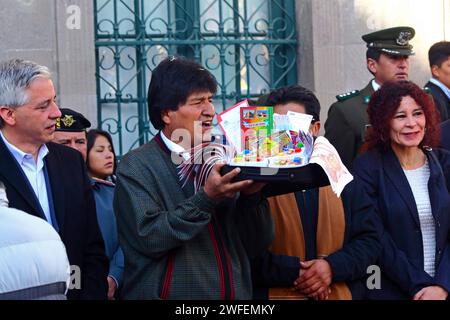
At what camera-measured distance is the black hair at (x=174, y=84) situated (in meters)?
5.46

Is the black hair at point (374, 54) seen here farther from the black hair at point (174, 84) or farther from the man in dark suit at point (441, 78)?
the black hair at point (174, 84)

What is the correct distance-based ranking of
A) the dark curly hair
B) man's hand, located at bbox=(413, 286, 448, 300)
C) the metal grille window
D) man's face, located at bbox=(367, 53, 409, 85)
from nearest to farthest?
1. man's hand, located at bbox=(413, 286, 448, 300)
2. the dark curly hair
3. man's face, located at bbox=(367, 53, 409, 85)
4. the metal grille window

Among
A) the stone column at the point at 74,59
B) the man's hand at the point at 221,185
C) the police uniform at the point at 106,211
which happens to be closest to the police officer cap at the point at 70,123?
the police uniform at the point at 106,211

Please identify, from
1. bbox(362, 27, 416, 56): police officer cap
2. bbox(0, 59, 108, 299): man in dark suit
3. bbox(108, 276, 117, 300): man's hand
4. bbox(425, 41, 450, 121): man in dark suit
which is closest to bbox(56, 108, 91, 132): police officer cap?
bbox(108, 276, 117, 300): man's hand

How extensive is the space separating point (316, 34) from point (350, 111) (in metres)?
1.99

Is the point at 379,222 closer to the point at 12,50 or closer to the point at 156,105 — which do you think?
the point at 156,105

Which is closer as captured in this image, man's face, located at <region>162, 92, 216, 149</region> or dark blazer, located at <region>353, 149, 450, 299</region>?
man's face, located at <region>162, 92, 216, 149</region>

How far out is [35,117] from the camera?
18.3 feet

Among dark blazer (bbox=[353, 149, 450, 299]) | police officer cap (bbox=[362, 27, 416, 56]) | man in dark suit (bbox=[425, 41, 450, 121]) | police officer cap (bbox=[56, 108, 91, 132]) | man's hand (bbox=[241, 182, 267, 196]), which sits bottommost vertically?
dark blazer (bbox=[353, 149, 450, 299])

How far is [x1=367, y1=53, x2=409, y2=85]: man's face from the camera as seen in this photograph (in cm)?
789

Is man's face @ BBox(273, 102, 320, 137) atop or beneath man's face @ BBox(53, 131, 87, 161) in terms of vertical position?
atop

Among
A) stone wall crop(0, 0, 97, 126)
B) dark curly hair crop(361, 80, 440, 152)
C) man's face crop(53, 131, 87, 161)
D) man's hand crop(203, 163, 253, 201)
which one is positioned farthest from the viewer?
stone wall crop(0, 0, 97, 126)

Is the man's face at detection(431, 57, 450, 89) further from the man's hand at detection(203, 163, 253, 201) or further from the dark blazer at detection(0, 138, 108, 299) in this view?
the man's hand at detection(203, 163, 253, 201)

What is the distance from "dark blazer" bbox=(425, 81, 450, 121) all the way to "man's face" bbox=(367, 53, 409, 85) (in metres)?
0.32
